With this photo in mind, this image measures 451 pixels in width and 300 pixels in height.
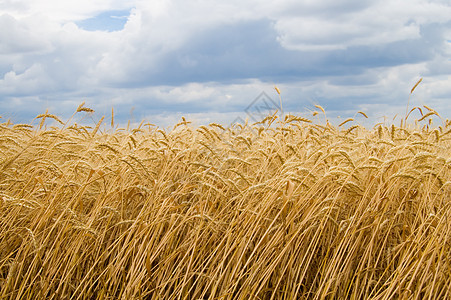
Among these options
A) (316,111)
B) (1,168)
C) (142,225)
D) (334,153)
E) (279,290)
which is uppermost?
(316,111)

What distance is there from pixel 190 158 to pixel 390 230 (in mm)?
1652

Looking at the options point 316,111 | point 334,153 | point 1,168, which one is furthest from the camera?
point 316,111

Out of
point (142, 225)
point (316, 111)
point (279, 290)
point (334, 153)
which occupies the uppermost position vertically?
point (316, 111)

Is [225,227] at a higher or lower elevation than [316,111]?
lower

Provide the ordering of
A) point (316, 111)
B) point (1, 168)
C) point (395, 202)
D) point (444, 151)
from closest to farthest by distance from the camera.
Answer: point (395, 202)
point (1, 168)
point (444, 151)
point (316, 111)

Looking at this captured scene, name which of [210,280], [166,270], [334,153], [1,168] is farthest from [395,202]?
[1,168]

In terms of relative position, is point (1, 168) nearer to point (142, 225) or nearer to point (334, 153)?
point (142, 225)

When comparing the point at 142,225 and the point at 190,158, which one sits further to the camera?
the point at 190,158

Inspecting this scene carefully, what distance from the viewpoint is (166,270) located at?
239cm

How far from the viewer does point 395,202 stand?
282 cm

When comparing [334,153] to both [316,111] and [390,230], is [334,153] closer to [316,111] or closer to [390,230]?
[390,230]

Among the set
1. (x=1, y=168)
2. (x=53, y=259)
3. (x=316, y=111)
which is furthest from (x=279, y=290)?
(x=316, y=111)

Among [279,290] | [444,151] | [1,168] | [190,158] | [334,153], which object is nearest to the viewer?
[279,290]

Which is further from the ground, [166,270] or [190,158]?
[190,158]
